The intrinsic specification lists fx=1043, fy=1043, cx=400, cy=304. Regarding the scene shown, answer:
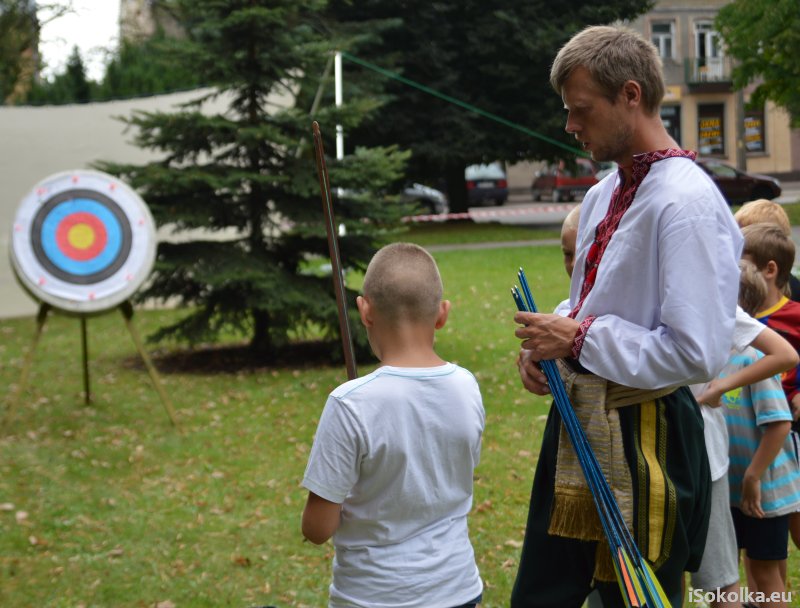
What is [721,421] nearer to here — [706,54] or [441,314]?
[441,314]

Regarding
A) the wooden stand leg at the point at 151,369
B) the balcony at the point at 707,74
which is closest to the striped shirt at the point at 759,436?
the wooden stand leg at the point at 151,369

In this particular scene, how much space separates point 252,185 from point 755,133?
118 feet

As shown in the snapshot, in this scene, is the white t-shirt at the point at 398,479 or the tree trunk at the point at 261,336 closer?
the white t-shirt at the point at 398,479

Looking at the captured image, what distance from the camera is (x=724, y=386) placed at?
310 centimetres

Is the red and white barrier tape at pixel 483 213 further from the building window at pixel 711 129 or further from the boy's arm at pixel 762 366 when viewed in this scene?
the building window at pixel 711 129

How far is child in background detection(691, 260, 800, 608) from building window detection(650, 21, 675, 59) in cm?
3991

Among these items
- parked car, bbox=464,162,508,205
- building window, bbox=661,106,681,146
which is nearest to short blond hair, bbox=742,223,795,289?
parked car, bbox=464,162,508,205

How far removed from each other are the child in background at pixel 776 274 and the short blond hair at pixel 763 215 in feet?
0.28

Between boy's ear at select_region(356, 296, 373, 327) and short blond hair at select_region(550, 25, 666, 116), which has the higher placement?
short blond hair at select_region(550, 25, 666, 116)

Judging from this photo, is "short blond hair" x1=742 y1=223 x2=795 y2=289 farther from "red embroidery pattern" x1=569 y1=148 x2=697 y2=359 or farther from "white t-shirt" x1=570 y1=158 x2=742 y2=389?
"white t-shirt" x1=570 y1=158 x2=742 y2=389

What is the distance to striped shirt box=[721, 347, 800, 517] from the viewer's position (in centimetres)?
325

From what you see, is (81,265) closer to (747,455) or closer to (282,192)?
(282,192)

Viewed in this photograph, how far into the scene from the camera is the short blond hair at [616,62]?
2.25 metres

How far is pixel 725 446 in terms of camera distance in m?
3.13
